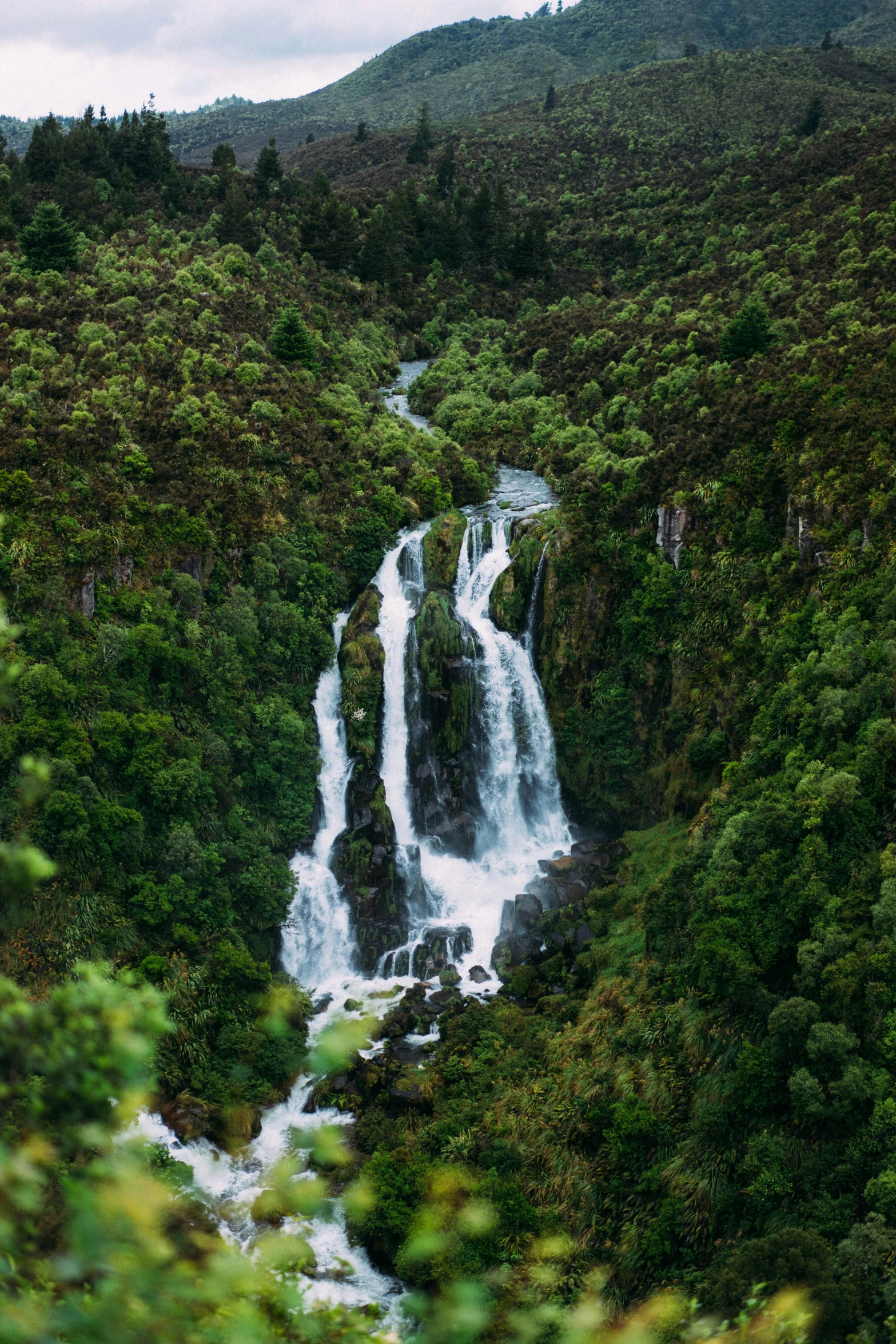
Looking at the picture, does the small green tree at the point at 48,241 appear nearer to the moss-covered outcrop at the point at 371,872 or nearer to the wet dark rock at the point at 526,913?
the moss-covered outcrop at the point at 371,872

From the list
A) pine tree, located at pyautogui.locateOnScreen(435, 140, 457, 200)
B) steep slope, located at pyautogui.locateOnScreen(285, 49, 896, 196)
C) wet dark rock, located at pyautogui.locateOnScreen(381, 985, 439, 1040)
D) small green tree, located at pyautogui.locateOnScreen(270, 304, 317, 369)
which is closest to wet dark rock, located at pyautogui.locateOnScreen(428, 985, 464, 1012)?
wet dark rock, located at pyautogui.locateOnScreen(381, 985, 439, 1040)

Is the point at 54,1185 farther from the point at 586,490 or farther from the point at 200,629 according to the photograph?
the point at 586,490

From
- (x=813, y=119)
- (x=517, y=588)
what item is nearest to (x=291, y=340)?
(x=517, y=588)

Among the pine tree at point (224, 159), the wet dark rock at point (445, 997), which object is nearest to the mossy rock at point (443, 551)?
the wet dark rock at point (445, 997)

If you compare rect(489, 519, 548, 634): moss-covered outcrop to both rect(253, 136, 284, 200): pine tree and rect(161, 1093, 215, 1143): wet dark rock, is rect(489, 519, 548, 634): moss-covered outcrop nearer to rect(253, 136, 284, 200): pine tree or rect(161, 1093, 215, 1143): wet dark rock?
rect(161, 1093, 215, 1143): wet dark rock

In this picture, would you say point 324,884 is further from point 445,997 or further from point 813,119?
point 813,119

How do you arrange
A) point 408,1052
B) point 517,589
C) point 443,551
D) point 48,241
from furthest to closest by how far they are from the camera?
point 48,241, point 443,551, point 517,589, point 408,1052
